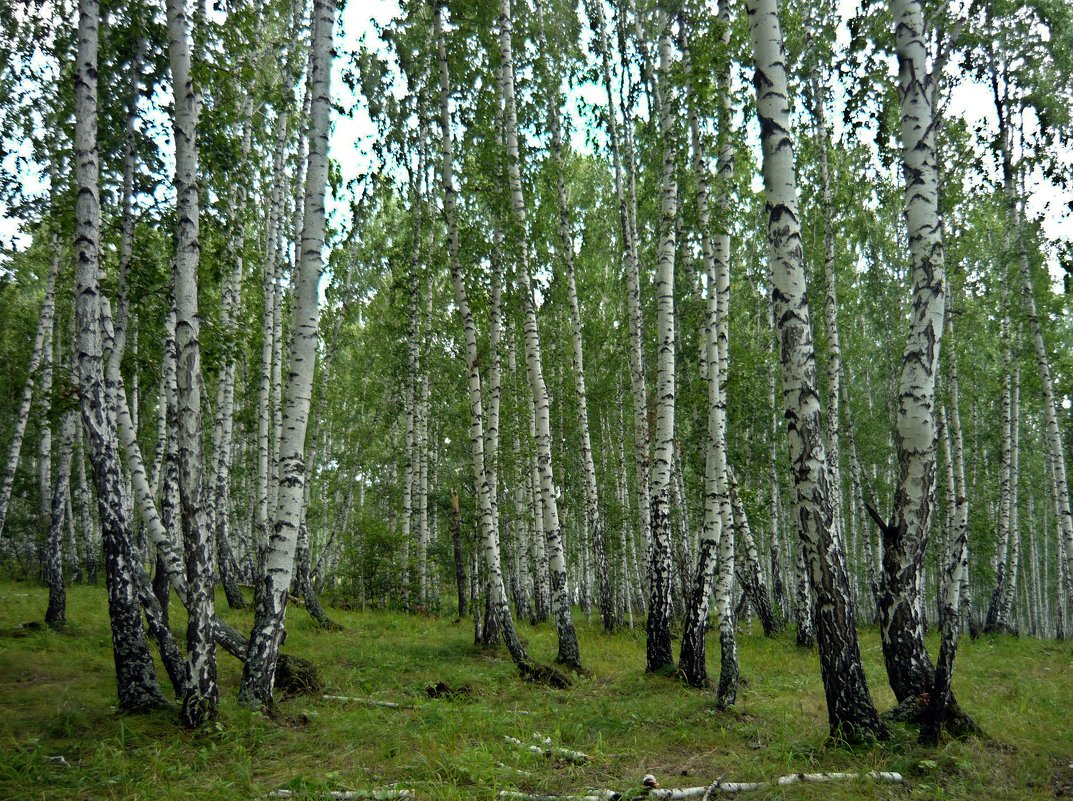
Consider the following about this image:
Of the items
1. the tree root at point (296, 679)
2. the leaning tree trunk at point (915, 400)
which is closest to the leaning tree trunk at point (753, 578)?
the leaning tree trunk at point (915, 400)

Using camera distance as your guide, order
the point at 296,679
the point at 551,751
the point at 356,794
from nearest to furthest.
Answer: the point at 356,794, the point at 551,751, the point at 296,679

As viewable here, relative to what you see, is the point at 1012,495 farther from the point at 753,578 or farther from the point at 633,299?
the point at 633,299

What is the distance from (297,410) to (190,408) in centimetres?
107

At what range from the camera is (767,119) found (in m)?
6.68

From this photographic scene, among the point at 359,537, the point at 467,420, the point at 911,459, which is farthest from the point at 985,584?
the point at 911,459

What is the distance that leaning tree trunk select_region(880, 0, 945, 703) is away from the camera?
6531 millimetres

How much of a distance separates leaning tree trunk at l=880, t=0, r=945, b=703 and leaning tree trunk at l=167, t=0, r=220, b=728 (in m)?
6.49

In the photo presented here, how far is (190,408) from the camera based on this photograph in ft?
22.4

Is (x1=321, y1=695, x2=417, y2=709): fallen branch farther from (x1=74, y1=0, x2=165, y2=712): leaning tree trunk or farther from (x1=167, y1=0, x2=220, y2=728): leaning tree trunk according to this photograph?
(x1=74, y1=0, x2=165, y2=712): leaning tree trunk

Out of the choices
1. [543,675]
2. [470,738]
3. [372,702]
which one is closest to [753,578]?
[543,675]

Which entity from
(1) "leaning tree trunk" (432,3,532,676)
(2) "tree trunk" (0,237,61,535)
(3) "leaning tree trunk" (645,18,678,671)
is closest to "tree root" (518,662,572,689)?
(1) "leaning tree trunk" (432,3,532,676)

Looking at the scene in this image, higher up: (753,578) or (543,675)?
(753,578)

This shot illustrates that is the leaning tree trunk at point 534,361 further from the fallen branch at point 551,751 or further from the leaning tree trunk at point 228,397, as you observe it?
the leaning tree trunk at point 228,397

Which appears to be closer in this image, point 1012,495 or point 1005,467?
point 1005,467
